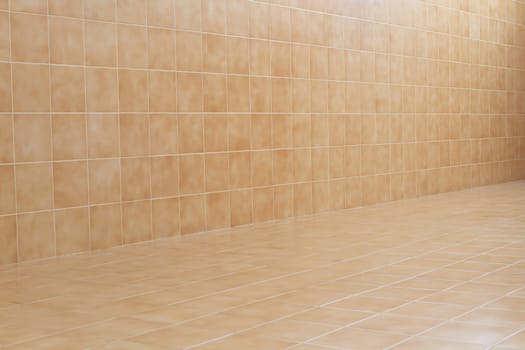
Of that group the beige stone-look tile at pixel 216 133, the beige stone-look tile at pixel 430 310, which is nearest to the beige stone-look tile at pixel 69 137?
the beige stone-look tile at pixel 216 133

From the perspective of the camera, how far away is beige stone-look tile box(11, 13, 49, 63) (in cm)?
494

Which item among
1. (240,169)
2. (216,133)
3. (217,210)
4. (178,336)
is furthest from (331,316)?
(240,169)

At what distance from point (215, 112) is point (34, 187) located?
176 centimetres

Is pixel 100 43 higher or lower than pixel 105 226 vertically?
higher

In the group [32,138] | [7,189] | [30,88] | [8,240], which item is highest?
[30,88]

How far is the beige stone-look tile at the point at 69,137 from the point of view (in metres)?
5.18

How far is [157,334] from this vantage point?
3111mm

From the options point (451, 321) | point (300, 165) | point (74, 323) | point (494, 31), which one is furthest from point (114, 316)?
point (494, 31)

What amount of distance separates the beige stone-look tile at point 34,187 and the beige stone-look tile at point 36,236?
0.06 meters

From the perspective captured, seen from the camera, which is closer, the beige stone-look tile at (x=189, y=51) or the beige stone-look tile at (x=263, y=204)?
the beige stone-look tile at (x=189, y=51)

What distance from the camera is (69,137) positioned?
17.2 ft

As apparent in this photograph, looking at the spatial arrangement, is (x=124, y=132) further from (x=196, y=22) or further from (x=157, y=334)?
(x=157, y=334)

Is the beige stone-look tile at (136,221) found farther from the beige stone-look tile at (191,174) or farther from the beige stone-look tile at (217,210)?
the beige stone-look tile at (217,210)

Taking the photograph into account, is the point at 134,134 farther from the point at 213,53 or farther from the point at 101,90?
the point at 213,53
